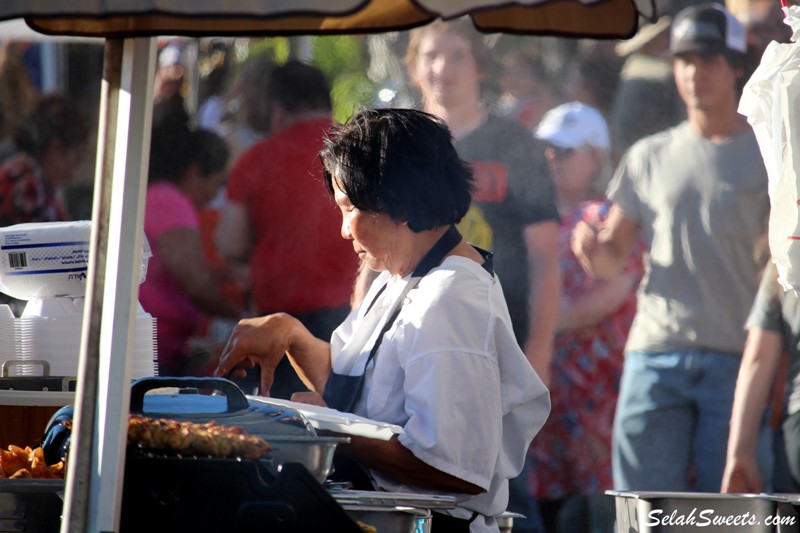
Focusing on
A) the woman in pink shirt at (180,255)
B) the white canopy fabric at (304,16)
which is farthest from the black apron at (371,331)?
the woman in pink shirt at (180,255)

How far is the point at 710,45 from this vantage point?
12.7ft

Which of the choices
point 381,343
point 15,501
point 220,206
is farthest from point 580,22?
point 220,206

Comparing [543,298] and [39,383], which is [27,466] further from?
[543,298]

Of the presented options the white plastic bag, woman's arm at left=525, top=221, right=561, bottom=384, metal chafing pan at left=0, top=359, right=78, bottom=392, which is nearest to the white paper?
metal chafing pan at left=0, top=359, right=78, bottom=392

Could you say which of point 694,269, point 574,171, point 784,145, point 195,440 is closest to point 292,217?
point 574,171

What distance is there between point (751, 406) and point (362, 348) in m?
1.90

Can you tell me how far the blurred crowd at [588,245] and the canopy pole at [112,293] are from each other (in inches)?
86.8

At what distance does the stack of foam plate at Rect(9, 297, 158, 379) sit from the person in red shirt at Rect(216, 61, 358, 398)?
1.31 meters

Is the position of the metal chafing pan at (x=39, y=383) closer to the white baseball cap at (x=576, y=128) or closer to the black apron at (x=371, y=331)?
the black apron at (x=371, y=331)

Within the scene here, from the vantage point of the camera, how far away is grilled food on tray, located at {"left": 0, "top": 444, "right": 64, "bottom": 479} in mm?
1839

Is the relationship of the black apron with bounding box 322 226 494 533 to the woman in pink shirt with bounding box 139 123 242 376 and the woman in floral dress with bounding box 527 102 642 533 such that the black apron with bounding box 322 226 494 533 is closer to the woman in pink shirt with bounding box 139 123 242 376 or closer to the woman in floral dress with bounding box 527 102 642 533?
the woman in floral dress with bounding box 527 102 642 533

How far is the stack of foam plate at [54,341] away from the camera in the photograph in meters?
2.42

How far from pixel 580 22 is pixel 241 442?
0.76 metres

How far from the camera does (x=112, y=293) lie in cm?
146
